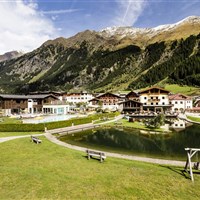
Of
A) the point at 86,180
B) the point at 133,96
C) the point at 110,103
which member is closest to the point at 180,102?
the point at 133,96

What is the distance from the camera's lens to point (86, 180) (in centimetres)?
1986

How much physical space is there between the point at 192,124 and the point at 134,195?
63382mm

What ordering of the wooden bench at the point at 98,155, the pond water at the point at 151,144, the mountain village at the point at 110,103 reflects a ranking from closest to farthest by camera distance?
the wooden bench at the point at 98,155 < the pond water at the point at 151,144 < the mountain village at the point at 110,103

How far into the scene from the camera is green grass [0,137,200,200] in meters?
17.3

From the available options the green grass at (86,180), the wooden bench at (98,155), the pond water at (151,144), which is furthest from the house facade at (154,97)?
the green grass at (86,180)

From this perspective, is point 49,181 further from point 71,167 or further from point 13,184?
point 71,167

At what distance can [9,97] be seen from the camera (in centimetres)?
9300

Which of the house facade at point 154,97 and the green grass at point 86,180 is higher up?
the house facade at point 154,97

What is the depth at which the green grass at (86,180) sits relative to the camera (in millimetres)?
17266

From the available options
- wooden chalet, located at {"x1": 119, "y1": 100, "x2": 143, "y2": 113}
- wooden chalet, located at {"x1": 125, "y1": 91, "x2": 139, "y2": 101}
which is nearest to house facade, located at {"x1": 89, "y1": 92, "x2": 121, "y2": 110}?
wooden chalet, located at {"x1": 125, "y1": 91, "x2": 139, "y2": 101}

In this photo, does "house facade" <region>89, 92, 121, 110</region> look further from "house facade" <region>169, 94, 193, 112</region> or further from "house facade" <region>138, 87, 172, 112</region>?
"house facade" <region>169, 94, 193, 112</region>

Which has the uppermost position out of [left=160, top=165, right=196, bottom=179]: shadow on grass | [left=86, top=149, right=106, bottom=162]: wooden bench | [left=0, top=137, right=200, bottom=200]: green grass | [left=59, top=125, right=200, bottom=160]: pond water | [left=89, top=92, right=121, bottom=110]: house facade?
[left=89, top=92, right=121, bottom=110]: house facade

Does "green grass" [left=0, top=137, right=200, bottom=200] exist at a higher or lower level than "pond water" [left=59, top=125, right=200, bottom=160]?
higher

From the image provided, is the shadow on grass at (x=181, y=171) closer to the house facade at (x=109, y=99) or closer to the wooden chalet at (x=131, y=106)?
the wooden chalet at (x=131, y=106)
